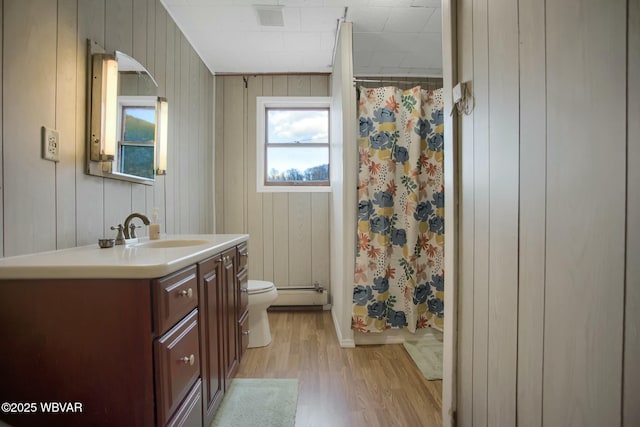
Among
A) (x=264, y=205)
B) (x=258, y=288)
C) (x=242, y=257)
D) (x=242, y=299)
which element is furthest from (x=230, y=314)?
(x=264, y=205)

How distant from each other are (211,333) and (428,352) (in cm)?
159

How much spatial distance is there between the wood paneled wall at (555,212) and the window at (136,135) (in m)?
1.62

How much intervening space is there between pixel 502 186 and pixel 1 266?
1407mm

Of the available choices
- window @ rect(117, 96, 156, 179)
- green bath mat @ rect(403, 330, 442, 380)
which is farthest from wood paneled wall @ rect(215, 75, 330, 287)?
window @ rect(117, 96, 156, 179)

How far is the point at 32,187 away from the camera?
3.72 feet

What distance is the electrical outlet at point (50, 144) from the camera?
46.3 inches

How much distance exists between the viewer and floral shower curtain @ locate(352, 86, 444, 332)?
2.40m

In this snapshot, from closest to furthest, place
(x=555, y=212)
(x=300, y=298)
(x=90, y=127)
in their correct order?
1. (x=555, y=212)
2. (x=90, y=127)
3. (x=300, y=298)

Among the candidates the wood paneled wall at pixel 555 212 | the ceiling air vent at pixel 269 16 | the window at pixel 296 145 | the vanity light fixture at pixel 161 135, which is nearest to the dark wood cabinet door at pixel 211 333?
the vanity light fixture at pixel 161 135

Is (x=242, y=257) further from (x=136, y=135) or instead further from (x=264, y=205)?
(x=264, y=205)

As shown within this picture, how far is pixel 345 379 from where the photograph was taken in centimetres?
193

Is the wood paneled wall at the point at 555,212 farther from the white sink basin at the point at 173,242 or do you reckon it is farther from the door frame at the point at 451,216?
the white sink basin at the point at 173,242

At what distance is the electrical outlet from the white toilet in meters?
1.44

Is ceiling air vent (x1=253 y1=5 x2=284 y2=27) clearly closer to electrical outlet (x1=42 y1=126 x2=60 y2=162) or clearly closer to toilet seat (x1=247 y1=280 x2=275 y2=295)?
electrical outlet (x1=42 y1=126 x2=60 y2=162)
